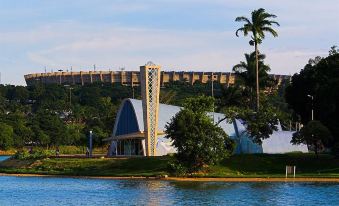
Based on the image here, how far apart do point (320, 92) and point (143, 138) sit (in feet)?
88.3

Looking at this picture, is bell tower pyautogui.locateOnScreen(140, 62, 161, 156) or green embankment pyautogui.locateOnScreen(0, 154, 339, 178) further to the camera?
bell tower pyautogui.locateOnScreen(140, 62, 161, 156)

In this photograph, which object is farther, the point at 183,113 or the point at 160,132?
the point at 160,132

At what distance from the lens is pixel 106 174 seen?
3036 inches

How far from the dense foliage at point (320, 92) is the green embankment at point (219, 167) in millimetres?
3790

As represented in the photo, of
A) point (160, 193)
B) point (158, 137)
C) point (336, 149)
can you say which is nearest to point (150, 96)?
point (158, 137)

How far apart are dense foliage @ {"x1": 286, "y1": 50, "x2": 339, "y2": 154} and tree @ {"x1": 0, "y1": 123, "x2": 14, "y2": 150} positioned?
75205 millimetres

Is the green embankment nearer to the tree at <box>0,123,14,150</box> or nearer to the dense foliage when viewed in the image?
the dense foliage

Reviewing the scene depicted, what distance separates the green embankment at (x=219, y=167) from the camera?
7562cm

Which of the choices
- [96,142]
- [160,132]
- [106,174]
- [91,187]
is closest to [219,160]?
[106,174]

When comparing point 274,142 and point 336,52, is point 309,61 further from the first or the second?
point 274,142

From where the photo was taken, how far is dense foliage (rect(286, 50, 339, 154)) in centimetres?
8119

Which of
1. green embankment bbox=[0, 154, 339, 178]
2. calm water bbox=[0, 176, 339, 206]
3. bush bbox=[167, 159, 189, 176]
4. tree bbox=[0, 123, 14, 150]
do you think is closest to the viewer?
calm water bbox=[0, 176, 339, 206]

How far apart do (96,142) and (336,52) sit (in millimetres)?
59151

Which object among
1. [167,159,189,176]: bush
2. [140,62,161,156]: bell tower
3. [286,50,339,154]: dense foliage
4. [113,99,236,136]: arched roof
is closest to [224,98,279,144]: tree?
[286,50,339,154]: dense foliage
